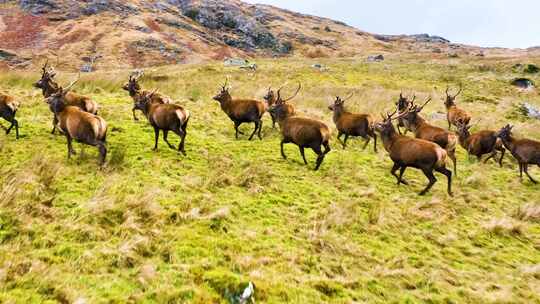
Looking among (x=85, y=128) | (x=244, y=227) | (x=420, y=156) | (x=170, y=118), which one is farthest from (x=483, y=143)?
(x=85, y=128)

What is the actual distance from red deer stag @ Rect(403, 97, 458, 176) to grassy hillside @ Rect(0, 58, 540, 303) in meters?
1.21

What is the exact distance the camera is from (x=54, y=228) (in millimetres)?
7980

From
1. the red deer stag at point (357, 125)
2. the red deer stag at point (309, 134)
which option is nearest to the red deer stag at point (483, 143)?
the red deer stag at point (357, 125)

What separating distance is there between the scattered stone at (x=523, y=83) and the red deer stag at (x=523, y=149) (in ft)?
114

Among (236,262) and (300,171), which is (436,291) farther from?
(300,171)

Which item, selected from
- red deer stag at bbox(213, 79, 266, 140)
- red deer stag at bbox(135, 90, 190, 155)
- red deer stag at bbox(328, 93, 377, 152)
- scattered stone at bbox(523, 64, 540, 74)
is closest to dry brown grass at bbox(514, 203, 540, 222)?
red deer stag at bbox(328, 93, 377, 152)

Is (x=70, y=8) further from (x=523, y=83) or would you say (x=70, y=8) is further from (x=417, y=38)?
(x=417, y=38)

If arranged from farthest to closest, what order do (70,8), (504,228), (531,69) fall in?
(70,8) → (531,69) → (504,228)

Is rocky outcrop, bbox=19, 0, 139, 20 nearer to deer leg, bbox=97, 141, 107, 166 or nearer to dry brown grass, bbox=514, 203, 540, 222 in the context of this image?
deer leg, bbox=97, 141, 107, 166

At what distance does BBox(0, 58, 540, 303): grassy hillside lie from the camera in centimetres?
684

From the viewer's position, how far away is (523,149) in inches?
635

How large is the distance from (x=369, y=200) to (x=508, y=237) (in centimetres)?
351

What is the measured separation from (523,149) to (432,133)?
11.1 feet

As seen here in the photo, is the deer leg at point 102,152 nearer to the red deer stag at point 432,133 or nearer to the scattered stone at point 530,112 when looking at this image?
the red deer stag at point 432,133
